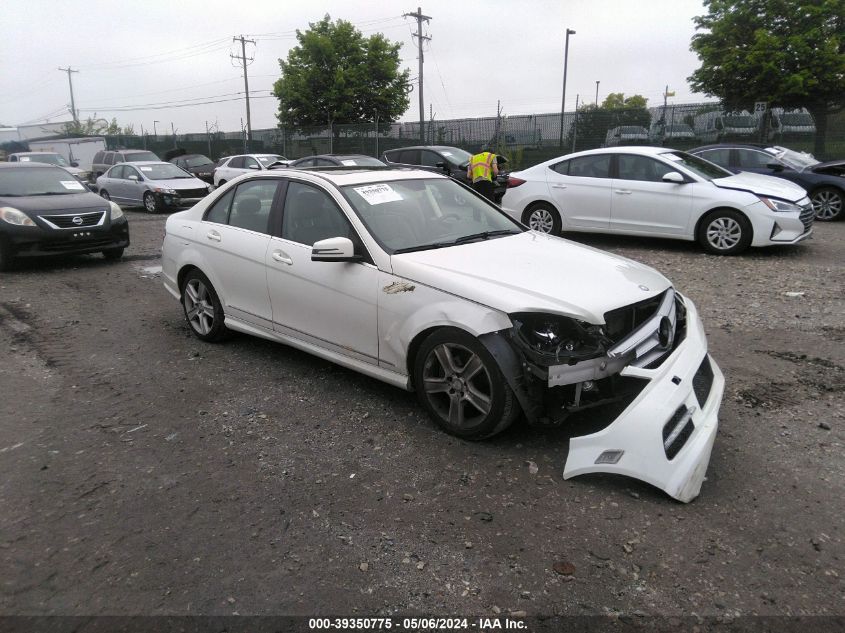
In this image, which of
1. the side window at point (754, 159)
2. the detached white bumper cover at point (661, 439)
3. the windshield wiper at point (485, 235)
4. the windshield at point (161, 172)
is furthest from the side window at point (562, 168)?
the windshield at point (161, 172)

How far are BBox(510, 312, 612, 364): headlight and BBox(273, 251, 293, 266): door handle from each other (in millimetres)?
1933

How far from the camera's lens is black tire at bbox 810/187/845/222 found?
39.4ft

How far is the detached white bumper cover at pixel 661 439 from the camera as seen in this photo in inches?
116

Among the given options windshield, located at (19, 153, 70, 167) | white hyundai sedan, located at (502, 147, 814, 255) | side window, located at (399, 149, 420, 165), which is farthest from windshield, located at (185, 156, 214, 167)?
white hyundai sedan, located at (502, 147, 814, 255)

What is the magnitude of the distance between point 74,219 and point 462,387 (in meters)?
7.95

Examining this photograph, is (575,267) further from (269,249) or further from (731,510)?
(269,249)

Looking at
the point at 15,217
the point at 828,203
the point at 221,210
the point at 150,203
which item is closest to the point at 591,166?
the point at 828,203

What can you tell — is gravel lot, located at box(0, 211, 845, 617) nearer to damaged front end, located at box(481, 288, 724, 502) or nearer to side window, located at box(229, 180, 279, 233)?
damaged front end, located at box(481, 288, 724, 502)

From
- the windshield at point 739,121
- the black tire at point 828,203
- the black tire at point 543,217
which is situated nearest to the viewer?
the black tire at point 543,217

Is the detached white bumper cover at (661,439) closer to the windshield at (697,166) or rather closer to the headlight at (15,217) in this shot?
the windshield at (697,166)

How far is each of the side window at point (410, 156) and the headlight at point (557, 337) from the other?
14.1 metres

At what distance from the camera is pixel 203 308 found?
5.62 metres

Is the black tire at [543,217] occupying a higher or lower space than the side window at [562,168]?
lower

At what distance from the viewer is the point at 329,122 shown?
3550cm
